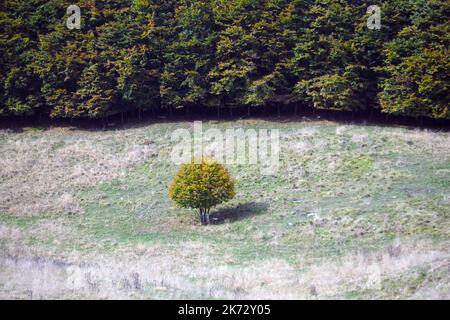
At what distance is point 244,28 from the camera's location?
4550 centimetres

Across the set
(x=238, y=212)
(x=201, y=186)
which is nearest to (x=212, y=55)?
(x=238, y=212)

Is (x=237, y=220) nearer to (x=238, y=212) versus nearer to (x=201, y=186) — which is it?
(x=238, y=212)

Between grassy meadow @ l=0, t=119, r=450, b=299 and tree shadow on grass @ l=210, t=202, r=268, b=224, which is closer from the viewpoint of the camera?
grassy meadow @ l=0, t=119, r=450, b=299

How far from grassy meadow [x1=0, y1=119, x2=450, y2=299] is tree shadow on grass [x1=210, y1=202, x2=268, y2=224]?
124 mm

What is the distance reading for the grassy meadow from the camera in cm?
2047

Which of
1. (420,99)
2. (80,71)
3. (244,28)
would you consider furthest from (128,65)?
(420,99)

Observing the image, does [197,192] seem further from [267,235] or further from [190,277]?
[190,277]

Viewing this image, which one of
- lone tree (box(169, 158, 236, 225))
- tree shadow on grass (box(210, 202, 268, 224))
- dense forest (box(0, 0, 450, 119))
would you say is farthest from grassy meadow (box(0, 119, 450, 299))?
dense forest (box(0, 0, 450, 119))

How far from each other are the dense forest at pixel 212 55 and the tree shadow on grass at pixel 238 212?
13.1m

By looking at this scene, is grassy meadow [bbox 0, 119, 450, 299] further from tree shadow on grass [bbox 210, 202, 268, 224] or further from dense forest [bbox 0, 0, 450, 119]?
dense forest [bbox 0, 0, 450, 119]

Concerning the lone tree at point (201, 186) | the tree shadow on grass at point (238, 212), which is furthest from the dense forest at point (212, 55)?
the lone tree at point (201, 186)

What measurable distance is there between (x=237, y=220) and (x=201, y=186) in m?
2.77

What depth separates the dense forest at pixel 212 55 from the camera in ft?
140

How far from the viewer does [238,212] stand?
32.0 m
